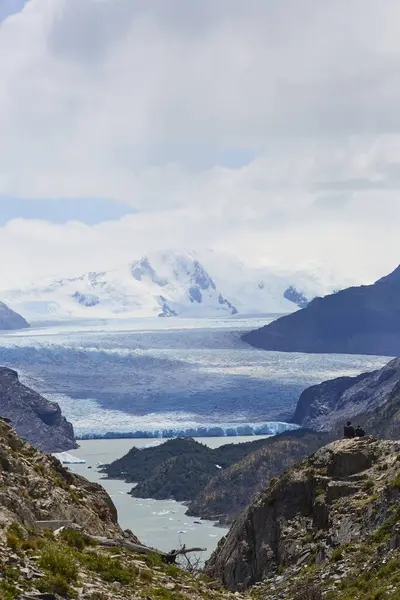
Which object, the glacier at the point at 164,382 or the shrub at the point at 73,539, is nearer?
the shrub at the point at 73,539

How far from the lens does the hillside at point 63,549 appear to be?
52.1 feet

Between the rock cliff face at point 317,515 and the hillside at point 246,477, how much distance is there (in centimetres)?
8367

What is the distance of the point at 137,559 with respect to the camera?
790 inches

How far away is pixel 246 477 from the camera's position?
123875 mm

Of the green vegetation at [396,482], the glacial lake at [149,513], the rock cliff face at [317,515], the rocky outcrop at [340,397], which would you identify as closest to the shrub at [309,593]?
the rock cliff face at [317,515]

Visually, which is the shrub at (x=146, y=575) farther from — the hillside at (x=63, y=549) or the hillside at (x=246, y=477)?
the hillside at (x=246, y=477)

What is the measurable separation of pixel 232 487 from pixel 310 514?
96.8 m

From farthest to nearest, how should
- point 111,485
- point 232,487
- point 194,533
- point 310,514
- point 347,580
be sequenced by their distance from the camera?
point 111,485, point 232,487, point 194,533, point 310,514, point 347,580

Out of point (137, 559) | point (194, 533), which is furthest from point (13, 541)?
point (194, 533)

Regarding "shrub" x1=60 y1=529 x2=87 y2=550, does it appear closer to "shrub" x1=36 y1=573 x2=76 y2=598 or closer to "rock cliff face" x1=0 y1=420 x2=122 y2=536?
"rock cliff face" x1=0 y1=420 x2=122 y2=536

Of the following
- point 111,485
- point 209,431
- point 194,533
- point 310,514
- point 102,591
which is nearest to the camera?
point 102,591

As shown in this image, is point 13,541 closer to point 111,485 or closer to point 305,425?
point 111,485

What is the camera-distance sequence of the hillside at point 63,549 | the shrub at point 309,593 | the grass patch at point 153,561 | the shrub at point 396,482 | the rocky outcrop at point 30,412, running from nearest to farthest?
the hillside at point 63,549 < the shrub at point 309,593 < the grass patch at point 153,561 < the shrub at point 396,482 < the rocky outcrop at point 30,412

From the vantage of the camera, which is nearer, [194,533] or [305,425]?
[194,533]
